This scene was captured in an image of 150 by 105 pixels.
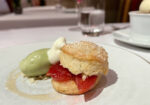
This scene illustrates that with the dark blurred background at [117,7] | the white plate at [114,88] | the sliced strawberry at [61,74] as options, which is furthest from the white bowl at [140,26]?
the dark blurred background at [117,7]

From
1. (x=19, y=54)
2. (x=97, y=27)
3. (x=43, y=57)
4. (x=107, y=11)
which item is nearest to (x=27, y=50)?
(x=19, y=54)

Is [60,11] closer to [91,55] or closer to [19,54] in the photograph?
[19,54]

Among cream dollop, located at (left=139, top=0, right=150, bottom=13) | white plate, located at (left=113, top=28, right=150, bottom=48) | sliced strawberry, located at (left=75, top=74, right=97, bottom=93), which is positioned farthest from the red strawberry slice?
cream dollop, located at (left=139, top=0, right=150, bottom=13)

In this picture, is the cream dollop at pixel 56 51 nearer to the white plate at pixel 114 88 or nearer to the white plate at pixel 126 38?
the white plate at pixel 114 88

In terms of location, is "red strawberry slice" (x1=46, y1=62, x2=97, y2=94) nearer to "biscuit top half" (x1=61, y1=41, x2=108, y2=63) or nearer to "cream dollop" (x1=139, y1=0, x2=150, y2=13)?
"biscuit top half" (x1=61, y1=41, x2=108, y2=63)

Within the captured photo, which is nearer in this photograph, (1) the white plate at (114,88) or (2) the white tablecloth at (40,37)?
(1) the white plate at (114,88)

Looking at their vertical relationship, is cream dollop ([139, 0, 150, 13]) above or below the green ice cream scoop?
above

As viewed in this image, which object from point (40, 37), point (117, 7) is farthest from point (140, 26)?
point (117, 7)
